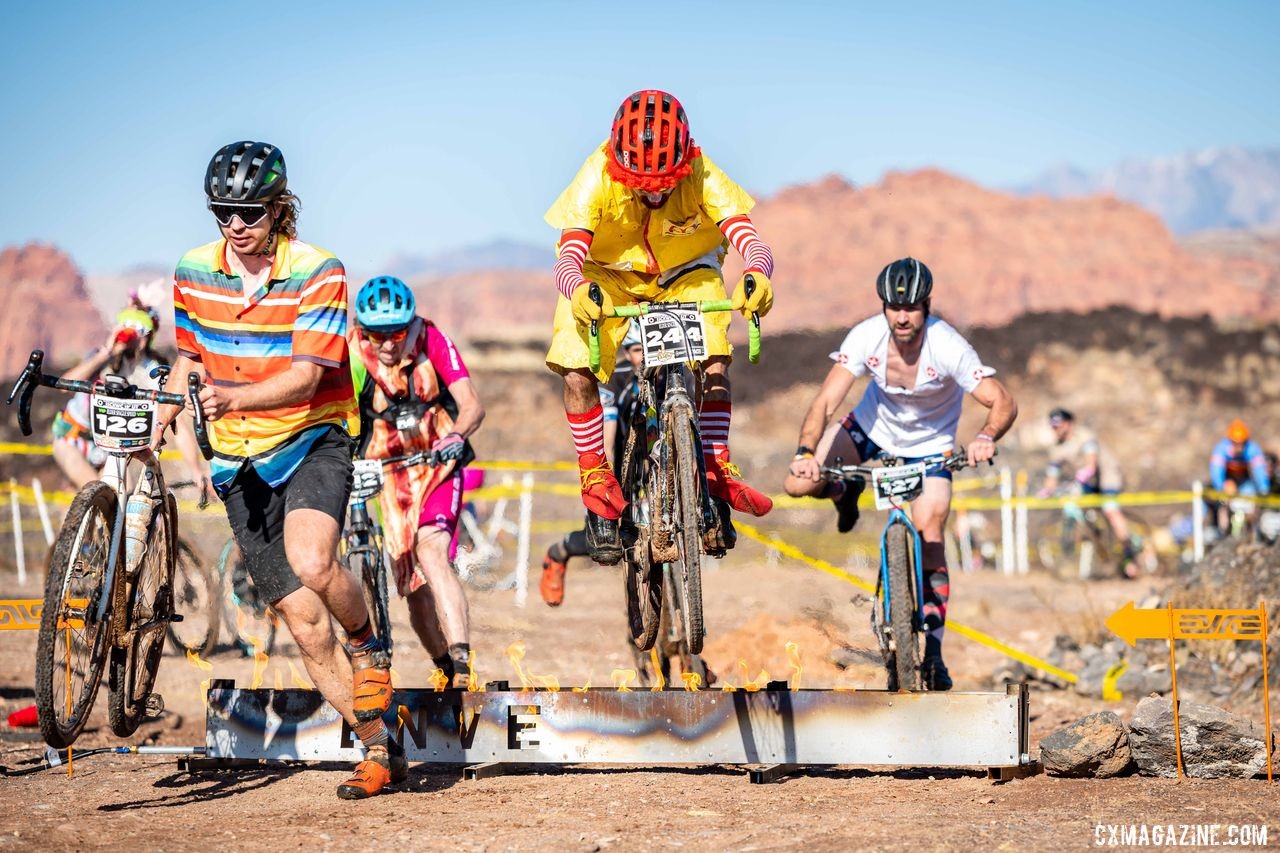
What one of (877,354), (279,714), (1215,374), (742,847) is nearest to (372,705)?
(279,714)

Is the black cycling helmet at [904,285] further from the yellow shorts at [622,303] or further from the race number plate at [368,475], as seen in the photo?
the race number plate at [368,475]

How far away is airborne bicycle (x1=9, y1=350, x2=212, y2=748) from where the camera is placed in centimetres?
592

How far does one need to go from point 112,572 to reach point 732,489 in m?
2.85

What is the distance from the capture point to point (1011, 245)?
7688 centimetres

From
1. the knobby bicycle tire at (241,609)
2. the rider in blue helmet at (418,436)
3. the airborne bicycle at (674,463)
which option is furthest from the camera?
the knobby bicycle tire at (241,609)

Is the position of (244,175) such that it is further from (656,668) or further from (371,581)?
(656,668)

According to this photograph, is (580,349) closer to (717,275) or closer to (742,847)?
(717,275)

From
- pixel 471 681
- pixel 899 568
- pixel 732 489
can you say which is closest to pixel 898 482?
pixel 899 568

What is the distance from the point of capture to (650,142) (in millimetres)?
6746

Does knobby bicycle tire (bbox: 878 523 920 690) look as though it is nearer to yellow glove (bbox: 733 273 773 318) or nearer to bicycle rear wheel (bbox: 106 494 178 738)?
yellow glove (bbox: 733 273 773 318)

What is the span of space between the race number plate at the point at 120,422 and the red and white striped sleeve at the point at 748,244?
2759 millimetres

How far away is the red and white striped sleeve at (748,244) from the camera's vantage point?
268 inches

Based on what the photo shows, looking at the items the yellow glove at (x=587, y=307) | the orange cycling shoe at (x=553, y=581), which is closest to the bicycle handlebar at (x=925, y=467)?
the orange cycling shoe at (x=553, y=581)

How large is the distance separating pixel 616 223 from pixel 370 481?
2089 mm
